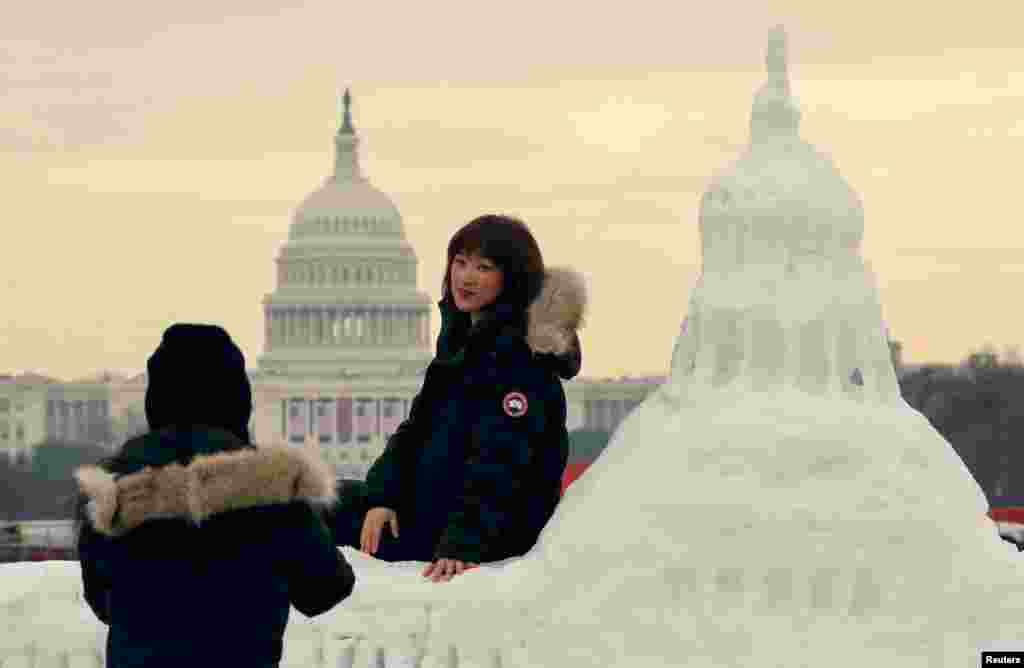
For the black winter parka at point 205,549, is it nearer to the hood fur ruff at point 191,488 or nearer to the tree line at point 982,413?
the hood fur ruff at point 191,488

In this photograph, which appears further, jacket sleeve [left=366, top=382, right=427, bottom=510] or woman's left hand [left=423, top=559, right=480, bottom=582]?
jacket sleeve [left=366, top=382, right=427, bottom=510]

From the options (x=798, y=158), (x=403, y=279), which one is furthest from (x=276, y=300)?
(x=798, y=158)

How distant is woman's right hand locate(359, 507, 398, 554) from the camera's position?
13754mm

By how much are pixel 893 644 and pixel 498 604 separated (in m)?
1.60

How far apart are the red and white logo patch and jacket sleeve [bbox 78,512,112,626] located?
3.39m

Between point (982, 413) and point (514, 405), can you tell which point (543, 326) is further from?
point (982, 413)

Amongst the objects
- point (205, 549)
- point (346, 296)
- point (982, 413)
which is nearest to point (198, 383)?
point (205, 549)

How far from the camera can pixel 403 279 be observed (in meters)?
184

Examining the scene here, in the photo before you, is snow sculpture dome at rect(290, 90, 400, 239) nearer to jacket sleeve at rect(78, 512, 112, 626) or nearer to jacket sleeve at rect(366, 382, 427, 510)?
jacket sleeve at rect(366, 382, 427, 510)

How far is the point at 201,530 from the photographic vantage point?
10008mm

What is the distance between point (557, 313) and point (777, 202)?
1.27m

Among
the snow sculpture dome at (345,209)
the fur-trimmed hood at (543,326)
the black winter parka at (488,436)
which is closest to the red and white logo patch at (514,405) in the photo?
the black winter parka at (488,436)

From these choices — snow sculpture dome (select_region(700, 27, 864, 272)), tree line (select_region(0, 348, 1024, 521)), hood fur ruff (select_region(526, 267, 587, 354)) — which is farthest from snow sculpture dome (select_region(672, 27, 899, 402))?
tree line (select_region(0, 348, 1024, 521))

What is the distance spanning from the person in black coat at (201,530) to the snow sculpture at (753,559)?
3.30 meters
